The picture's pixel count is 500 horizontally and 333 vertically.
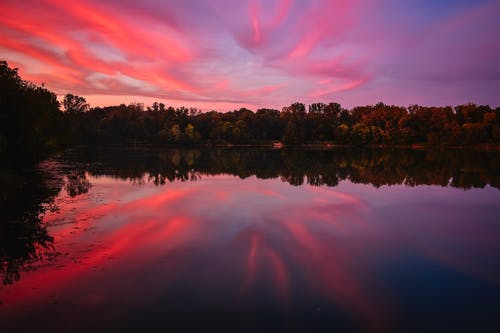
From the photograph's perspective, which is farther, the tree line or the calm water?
the tree line

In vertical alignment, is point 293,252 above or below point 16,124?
below

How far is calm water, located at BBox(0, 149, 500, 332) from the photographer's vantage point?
7914 millimetres

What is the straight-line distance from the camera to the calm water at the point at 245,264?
26.0 ft

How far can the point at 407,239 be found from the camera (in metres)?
14.3

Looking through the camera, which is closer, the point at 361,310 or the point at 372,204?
the point at 361,310

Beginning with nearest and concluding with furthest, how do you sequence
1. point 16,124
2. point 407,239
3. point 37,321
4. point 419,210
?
point 37,321
point 407,239
point 419,210
point 16,124

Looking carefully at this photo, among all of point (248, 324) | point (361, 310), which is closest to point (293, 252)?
point (361, 310)

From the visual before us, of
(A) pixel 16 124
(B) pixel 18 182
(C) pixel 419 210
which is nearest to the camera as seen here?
(C) pixel 419 210

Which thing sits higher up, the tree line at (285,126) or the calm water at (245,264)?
the tree line at (285,126)

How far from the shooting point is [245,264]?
11062mm

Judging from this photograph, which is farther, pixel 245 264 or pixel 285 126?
pixel 285 126

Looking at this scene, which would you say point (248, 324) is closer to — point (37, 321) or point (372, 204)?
point (37, 321)

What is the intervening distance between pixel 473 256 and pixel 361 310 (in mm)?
6457

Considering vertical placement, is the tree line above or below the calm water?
above
